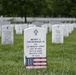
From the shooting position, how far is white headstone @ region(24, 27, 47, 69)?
1052cm

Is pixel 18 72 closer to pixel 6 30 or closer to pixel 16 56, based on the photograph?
pixel 16 56

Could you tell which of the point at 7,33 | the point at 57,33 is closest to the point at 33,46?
the point at 7,33

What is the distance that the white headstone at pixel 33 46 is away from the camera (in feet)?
34.5

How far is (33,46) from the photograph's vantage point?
10516 mm

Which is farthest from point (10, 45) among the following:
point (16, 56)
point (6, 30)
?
point (16, 56)

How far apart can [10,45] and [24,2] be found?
41.9 m

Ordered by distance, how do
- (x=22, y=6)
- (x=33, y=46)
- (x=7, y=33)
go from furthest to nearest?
1. (x=22, y=6)
2. (x=7, y=33)
3. (x=33, y=46)

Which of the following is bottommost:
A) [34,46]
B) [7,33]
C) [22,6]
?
[34,46]

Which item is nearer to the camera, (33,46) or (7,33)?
(33,46)

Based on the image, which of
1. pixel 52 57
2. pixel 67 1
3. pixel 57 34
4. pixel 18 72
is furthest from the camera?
pixel 67 1

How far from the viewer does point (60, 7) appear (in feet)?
255

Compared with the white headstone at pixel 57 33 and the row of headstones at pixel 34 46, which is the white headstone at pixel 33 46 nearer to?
the row of headstones at pixel 34 46

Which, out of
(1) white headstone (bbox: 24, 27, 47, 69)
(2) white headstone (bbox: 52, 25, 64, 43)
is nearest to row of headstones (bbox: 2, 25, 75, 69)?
(1) white headstone (bbox: 24, 27, 47, 69)

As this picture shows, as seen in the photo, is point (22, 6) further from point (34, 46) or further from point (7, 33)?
point (34, 46)
